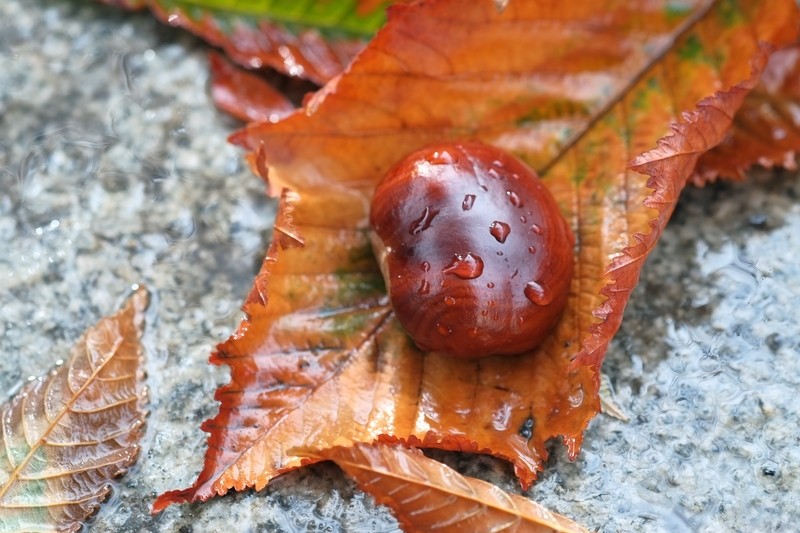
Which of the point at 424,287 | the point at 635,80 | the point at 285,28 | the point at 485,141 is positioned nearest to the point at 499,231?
the point at 424,287

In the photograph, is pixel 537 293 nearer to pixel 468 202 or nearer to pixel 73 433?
pixel 468 202

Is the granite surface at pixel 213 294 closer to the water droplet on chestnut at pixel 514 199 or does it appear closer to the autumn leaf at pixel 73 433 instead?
the autumn leaf at pixel 73 433

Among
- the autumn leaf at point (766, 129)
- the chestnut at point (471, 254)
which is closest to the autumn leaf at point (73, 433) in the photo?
the chestnut at point (471, 254)

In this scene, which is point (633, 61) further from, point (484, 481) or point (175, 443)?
point (175, 443)

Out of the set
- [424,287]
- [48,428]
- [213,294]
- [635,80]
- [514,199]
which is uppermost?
[635,80]

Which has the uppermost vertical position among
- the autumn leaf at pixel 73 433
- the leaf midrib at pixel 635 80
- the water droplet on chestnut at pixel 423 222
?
the leaf midrib at pixel 635 80

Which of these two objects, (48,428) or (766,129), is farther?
(766,129)
